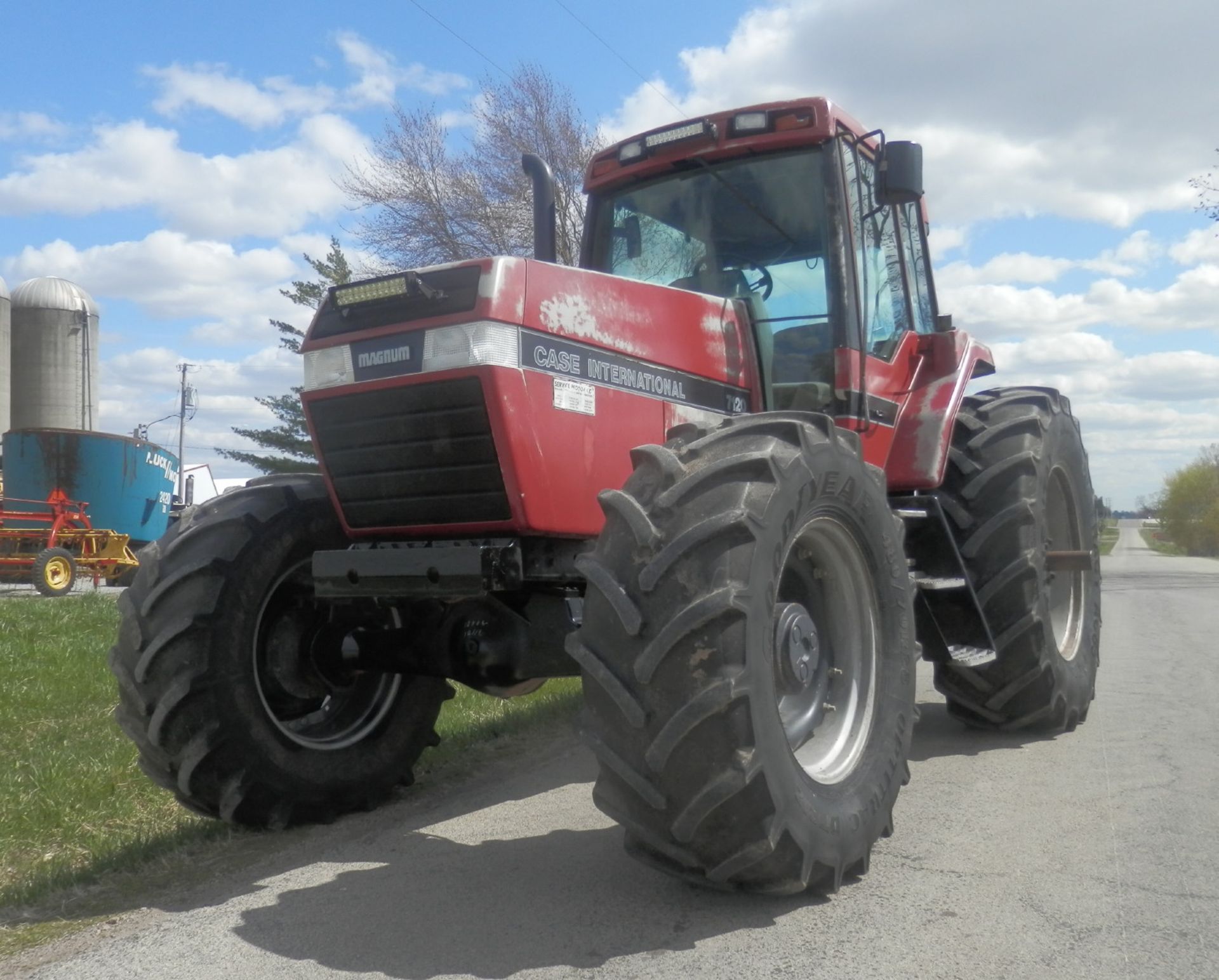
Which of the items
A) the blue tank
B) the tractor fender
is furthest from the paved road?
the blue tank

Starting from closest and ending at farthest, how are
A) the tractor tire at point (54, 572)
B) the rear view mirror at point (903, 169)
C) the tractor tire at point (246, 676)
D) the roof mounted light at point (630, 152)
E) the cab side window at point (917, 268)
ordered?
the tractor tire at point (246, 676) → the rear view mirror at point (903, 169) → the roof mounted light at point (630, 152) → the cab side window at point (917, 268) → the tractor tire at point (54, 572)

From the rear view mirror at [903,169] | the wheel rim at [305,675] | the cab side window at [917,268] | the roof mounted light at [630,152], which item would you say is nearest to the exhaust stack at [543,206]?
the roof mounted light at [630,152]

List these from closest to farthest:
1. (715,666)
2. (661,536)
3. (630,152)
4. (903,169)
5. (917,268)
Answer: (715,666) < (661,536) < (903,169) < (630,152) < (917,268)

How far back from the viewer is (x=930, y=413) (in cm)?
542

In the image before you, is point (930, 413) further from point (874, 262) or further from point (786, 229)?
point (786, 229)

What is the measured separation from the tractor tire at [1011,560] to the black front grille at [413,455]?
256 centimetres

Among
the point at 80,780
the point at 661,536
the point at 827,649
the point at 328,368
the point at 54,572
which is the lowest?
the point at 80,780

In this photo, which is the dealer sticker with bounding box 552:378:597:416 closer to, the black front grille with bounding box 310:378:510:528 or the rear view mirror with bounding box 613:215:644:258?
the black front grille with bounding box 310:378:510:528

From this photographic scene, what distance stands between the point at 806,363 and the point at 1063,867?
222 centimetres

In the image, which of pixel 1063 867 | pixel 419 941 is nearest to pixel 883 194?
pixel 1063 867

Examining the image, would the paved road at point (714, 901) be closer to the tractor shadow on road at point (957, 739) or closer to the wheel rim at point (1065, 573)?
the tractor shadow on road at point (957, 739)

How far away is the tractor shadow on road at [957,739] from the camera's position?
550cm

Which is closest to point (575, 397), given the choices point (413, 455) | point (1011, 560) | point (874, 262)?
point (413, 455)

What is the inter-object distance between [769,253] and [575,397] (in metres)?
1.49
